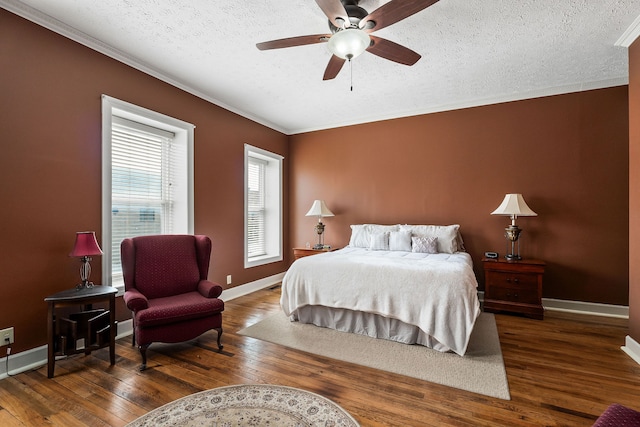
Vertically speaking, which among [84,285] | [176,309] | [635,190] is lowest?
[176,309]

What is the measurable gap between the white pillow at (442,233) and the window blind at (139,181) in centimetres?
326

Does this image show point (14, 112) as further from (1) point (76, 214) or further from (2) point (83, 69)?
(1) point (76, 214)

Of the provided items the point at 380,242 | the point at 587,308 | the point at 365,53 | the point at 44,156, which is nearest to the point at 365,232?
the point at 380,242

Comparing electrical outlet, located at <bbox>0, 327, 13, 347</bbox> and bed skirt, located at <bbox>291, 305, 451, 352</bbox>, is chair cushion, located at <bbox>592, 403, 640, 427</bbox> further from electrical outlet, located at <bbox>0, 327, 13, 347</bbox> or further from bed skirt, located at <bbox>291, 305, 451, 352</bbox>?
electrical outlet, located at <bbox>0, 327, 13, 347</bbox>

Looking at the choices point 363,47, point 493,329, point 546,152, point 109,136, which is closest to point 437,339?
point 493,329

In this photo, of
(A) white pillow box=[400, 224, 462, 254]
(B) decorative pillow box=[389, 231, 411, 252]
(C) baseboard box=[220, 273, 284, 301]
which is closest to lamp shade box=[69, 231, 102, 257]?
(C) baseboard box=[220, 273, 284, 301]

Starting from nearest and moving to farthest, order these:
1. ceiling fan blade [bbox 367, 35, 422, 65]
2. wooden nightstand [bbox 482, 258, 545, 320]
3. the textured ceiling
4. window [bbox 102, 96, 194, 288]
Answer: ceiling fan blade [bbox 367, 35, 422, 65], the textured ceiling, window [bbox 102, 96, 194, 288], wooden nightstand [bbox 482, 258, 545, 320]

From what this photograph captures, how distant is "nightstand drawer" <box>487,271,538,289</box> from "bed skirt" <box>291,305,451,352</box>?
60.3 inches

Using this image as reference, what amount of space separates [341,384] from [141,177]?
9.95ft

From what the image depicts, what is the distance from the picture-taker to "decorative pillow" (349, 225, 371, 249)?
4.49 m

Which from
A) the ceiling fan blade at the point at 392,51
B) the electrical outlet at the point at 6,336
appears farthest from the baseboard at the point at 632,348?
the electrical outlet at the point at 6,336

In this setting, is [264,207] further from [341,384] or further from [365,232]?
[341,384]

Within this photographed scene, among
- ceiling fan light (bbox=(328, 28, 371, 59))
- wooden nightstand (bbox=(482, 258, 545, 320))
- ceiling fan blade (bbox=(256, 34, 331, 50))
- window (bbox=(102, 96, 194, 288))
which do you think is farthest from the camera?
wooden nightstand (bbox=(482, 258, 545, 320))

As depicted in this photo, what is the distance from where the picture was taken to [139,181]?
3354mm
